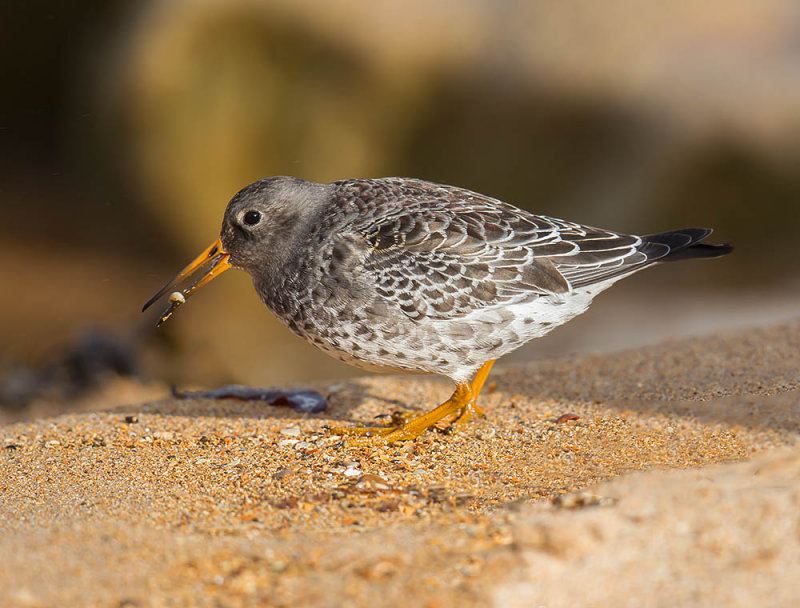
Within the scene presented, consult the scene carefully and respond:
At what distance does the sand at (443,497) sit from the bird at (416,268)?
63 centimetres

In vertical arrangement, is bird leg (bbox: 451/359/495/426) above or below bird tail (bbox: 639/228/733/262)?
below

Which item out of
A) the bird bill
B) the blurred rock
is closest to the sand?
the blurred rock

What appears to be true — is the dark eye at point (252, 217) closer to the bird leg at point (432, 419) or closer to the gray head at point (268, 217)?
the gray head at point (268, 217)

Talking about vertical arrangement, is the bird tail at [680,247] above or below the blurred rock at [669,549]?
above

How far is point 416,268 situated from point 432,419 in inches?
43.9

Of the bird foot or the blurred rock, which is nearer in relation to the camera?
the blurred rock

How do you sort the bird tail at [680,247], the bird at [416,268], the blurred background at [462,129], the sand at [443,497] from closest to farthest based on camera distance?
the sand at [443,497] < the bird at [416,268] < the bird tail at [680,247] < the blurred background at [462,129]

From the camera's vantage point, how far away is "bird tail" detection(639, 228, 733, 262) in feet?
21.5

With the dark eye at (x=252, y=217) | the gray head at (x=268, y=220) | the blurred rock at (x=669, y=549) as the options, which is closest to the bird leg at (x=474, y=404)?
the gray head at (x=268, y=220)

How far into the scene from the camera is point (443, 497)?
482cm

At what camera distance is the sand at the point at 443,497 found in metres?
3.62

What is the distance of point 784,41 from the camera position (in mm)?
11773

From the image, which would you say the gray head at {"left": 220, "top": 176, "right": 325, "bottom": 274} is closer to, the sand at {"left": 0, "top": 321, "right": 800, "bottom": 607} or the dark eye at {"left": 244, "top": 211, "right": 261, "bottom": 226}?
the dark eye at {"left": 244, "top": 211, "right": 261, "bottom": 226}

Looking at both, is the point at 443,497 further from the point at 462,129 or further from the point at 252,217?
the point at 462,129
